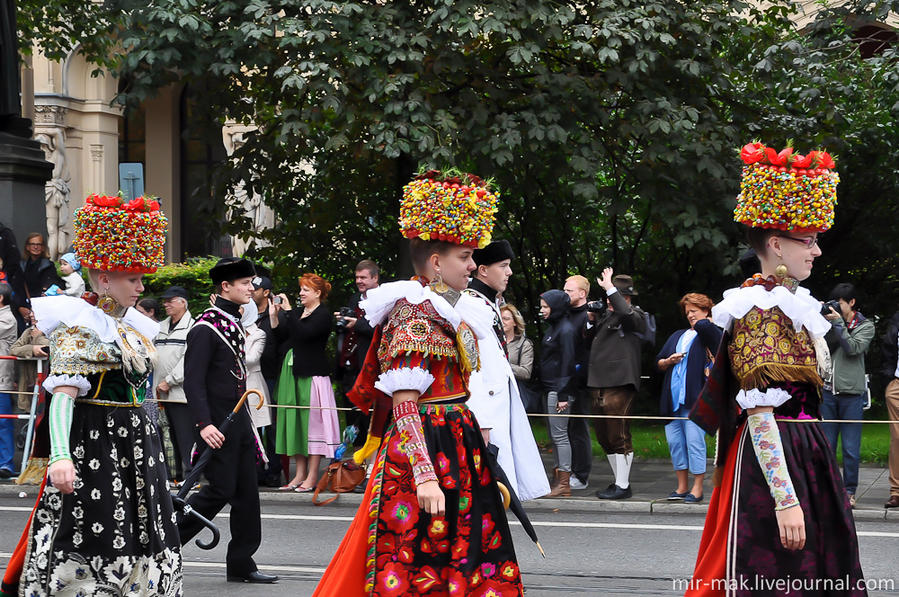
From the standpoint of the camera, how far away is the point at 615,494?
10.9m

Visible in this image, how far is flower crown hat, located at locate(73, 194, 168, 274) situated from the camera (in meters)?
5.54

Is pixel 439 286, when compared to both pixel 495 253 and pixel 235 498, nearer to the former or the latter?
pixel 495 253

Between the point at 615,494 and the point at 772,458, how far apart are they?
632 cm

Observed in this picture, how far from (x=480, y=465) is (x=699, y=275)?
38.7ft

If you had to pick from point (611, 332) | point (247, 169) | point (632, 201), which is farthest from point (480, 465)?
point (247, 169)

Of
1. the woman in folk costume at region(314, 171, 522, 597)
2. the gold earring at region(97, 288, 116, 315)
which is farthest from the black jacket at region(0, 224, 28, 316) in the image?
the woman in folk costume at region(314, 171, 522, 597)

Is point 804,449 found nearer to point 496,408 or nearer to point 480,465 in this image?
point 480,465

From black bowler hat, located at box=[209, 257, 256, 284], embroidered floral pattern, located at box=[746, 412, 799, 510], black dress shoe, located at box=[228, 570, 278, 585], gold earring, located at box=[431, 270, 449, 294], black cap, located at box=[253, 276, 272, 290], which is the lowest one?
black dress shoe, located at box=[228, 570, 278, 585]

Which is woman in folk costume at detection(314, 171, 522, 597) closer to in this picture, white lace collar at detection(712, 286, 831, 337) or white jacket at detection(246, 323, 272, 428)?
white lace collar at detection(712, 286, 831, 337)

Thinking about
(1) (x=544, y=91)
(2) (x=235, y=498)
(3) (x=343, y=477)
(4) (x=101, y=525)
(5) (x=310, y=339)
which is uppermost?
(1) (x=544, y=91)

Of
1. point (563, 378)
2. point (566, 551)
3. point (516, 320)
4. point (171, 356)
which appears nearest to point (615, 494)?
point (563, 378)

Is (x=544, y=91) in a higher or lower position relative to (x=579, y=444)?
higher

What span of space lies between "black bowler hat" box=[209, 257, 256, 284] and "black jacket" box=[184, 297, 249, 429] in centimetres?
18

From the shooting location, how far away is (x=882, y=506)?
10.5 m
